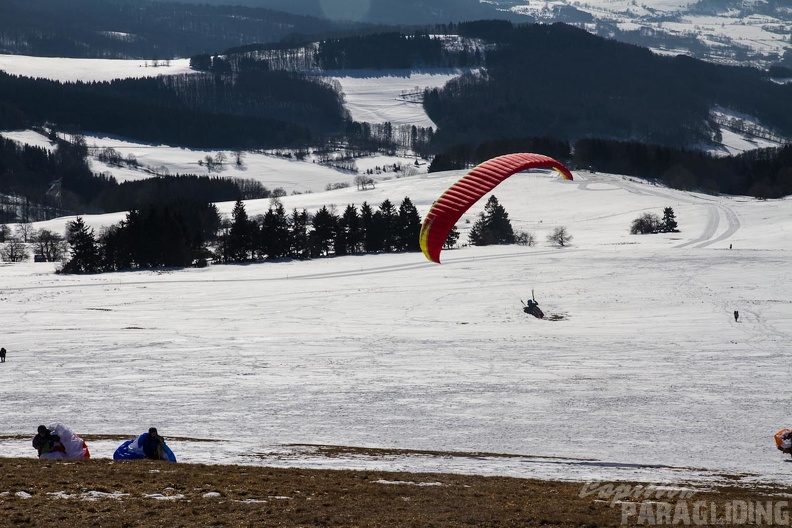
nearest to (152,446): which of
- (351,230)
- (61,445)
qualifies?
(61,445)

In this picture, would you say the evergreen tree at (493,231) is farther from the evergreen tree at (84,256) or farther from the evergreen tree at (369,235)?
the evergreen tree at (84,256)

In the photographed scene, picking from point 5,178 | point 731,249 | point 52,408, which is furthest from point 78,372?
point 5,178

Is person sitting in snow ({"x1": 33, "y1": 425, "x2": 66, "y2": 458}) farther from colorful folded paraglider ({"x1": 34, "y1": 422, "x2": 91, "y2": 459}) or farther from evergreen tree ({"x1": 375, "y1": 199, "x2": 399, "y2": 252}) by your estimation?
evergreen tree ({"x1": 375, "y1": 199, "x2": 399, "y2": 252})

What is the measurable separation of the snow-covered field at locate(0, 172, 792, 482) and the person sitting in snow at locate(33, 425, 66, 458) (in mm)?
2312

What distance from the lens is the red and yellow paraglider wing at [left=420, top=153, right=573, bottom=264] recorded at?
24.9 m

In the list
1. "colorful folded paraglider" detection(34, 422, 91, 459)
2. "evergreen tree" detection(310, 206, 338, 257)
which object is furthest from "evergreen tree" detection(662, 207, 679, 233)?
"colorful folded paraglider" detection(34, 422, 91, 459)

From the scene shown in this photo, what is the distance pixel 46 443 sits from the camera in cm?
1891

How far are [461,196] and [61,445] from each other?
12.4 meters

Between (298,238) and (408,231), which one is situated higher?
(408,231)

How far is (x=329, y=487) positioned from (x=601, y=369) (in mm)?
19728

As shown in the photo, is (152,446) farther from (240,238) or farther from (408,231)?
(408,231)

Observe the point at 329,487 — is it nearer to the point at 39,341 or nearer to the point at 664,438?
the point at 664,438

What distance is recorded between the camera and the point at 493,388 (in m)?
30.6

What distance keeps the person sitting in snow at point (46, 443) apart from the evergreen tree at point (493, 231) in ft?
237
